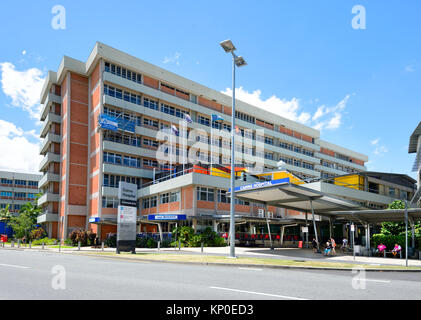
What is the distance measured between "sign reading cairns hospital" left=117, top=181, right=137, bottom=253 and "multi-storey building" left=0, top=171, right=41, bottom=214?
269ft

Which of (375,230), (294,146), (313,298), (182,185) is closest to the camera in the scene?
(313,298)

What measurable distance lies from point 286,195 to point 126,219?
40.3ft

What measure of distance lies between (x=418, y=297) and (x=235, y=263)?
31.4ft

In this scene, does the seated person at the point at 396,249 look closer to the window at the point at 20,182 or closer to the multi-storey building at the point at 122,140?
the multi-storey building at the point at 122,140

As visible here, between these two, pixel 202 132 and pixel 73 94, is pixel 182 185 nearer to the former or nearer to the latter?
pixel 202 132

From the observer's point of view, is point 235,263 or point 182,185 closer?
point 235,263

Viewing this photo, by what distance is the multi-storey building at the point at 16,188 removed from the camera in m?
99.2

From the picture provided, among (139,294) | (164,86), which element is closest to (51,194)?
(164,86)

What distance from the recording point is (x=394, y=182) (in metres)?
60.6

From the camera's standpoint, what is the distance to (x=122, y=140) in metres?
53.0

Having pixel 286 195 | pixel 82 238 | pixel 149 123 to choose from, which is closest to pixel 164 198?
pixel 82 238

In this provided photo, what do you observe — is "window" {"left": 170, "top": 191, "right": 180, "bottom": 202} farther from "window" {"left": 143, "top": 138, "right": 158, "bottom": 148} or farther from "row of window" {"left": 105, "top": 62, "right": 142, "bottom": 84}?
"row of window" {"left": 105, "top": 62, "right": 142, "bottom": 84}

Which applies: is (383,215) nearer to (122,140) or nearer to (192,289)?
(192,289)

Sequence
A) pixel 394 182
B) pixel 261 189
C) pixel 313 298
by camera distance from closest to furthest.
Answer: pixel 313 298 → pixel 261 189 → pixel 394 182
